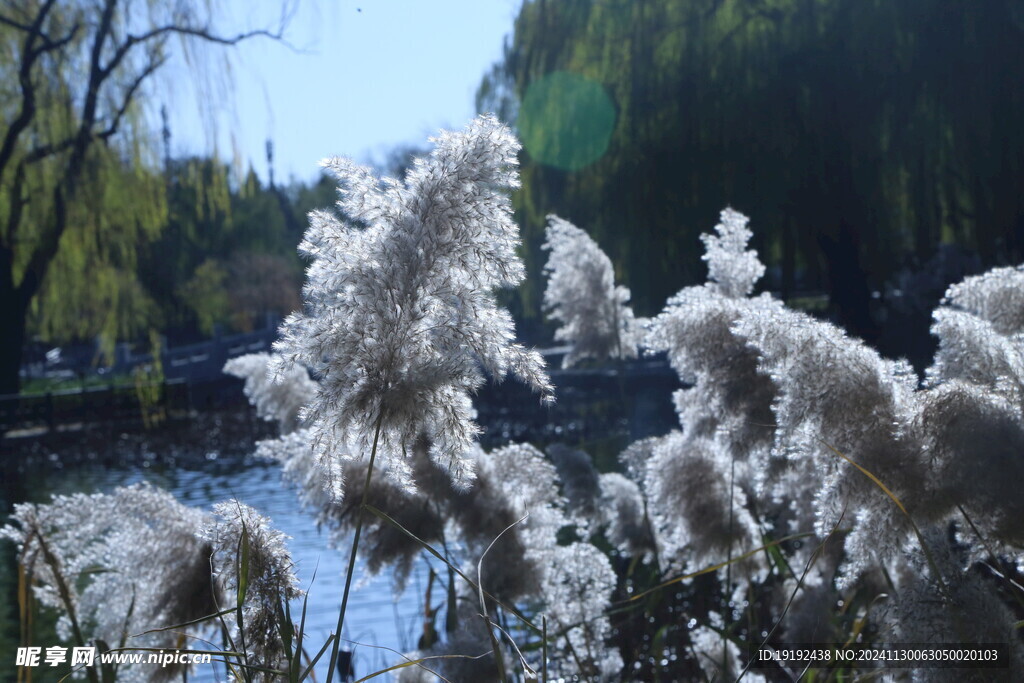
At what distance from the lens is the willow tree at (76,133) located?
39.1ft

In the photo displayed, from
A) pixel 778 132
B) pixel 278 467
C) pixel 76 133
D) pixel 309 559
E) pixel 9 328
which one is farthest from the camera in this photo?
pixel 9 328

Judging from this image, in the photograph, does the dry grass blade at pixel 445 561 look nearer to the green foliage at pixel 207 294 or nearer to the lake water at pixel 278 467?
the lake water at pixel 278 467

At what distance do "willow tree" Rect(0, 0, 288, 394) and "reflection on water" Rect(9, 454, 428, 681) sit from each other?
358 centimetres

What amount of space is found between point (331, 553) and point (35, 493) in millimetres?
4295

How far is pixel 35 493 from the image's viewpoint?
358 inches

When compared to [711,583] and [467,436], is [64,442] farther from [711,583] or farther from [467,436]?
[467,436]

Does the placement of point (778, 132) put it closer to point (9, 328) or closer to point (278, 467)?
point (278, 467)

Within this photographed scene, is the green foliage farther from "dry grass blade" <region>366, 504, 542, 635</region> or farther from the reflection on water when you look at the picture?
"dry grass blade" <region>366, 504, 542, 635</region>

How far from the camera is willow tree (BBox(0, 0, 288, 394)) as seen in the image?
39.1 ft

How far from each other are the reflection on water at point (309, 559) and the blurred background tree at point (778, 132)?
374cm

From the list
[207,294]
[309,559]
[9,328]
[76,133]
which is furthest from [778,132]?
[207,294]

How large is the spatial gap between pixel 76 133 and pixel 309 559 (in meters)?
8.84

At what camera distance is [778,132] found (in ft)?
33.3

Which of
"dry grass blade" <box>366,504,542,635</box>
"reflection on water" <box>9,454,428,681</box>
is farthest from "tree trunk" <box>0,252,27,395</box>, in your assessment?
"dry grass blade" <box>366,504,542,635</box>
